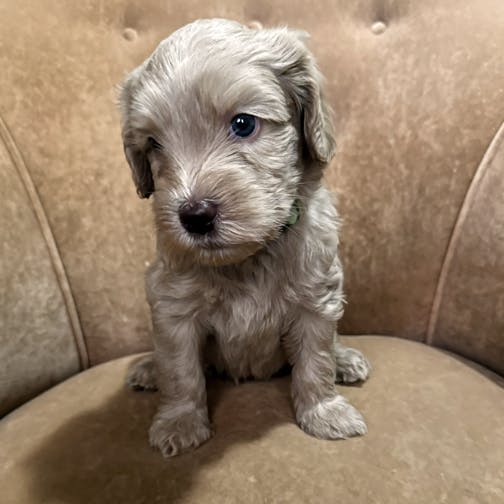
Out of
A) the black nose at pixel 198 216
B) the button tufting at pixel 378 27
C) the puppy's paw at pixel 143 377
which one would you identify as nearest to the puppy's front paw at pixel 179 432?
the puppy's paw at pixel 143 377

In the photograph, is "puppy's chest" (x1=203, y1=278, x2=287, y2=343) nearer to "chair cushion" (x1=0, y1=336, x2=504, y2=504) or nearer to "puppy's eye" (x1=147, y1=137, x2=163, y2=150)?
"chair cushion" (x1=0, y1=336, x2=504, y2=504)

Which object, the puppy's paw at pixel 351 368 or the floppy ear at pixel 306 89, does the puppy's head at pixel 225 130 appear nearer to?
the floppy ear at pixel 306 89

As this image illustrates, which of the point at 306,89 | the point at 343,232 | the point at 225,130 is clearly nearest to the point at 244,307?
the point at 225,130

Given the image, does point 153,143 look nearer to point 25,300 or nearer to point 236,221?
point 236,221

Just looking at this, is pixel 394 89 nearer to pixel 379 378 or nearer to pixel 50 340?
pixel 379 378

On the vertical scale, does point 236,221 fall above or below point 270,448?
above

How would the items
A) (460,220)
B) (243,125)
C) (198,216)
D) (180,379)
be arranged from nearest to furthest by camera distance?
1. (198,216)
2. (243,125)
3. (180,379)
4. (460,220)

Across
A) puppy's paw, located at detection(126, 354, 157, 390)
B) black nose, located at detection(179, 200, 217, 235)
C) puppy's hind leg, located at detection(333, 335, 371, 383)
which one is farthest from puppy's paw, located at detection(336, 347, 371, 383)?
black nose, located at detection(179, 200, 217, 235)
